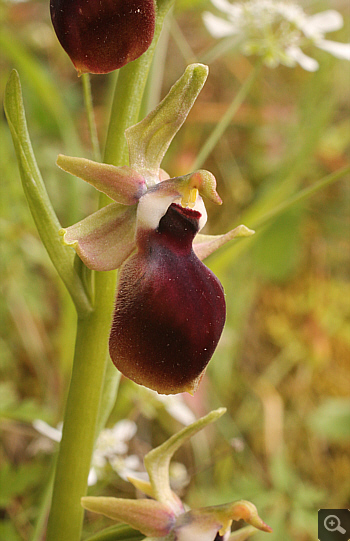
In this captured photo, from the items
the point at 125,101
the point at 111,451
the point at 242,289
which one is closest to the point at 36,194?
the point at 125,101

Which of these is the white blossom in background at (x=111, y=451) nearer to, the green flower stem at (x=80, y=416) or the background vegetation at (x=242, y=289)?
the background vegetation at (x=242, y=289)

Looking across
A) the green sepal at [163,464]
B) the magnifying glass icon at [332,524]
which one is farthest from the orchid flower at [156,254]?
the magnifying glass icon at [332,524]

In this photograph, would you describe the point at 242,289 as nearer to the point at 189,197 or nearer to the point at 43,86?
the point at 43,86

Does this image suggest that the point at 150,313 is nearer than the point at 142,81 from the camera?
Yes

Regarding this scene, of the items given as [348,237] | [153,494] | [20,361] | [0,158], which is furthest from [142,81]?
[348,237]

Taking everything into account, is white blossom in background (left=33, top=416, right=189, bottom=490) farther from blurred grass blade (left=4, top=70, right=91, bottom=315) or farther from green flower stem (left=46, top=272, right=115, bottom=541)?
blurred grass blade (left=4, top=70, right=91, bottom=315)

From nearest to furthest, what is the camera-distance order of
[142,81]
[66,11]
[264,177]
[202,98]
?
[66,11], [142,81], [264,177], [202,98]

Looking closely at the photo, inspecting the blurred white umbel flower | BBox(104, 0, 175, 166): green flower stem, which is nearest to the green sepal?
BBox(104, 0, 175, 166): green flower stem

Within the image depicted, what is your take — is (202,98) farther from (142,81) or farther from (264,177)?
(142,81)
